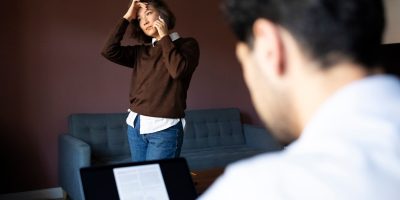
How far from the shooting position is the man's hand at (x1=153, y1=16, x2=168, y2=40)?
1.77 metres

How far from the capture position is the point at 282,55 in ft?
1.65

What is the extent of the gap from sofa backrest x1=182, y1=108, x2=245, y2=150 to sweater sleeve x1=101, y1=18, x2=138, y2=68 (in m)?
1.95

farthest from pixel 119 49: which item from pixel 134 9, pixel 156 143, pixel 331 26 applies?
pixel 331 26

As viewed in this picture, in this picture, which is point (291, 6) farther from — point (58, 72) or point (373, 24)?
point (58, 72)

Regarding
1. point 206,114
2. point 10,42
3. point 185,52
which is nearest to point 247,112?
point 206,114

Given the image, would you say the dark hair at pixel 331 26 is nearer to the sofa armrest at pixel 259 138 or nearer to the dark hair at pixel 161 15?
the dark hair at pixel 161 15

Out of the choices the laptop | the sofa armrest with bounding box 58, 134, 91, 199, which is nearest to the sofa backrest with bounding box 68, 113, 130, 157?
the sofa armrest with bounding box 58, 134, 91, 199

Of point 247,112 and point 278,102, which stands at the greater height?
point 278,102

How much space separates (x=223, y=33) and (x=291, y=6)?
3753mm

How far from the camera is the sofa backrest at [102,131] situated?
3.45 metres

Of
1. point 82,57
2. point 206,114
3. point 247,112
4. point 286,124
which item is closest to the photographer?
point 286,124

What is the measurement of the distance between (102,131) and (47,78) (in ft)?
2.08

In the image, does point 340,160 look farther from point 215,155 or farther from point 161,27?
point 215,155

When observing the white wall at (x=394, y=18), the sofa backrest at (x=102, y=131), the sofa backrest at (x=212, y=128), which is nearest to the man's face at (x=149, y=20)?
the sofa backrest at (x=102, y=131)
